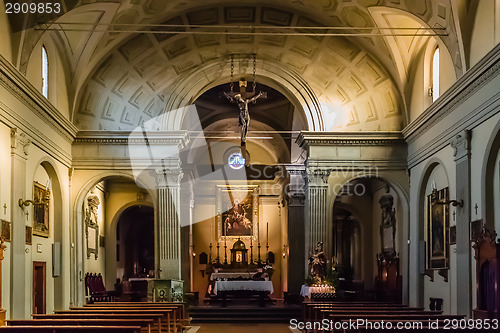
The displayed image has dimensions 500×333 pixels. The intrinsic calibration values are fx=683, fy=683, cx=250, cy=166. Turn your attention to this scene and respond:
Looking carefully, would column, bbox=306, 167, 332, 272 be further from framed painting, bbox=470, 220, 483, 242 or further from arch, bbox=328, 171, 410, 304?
framed painting, bbox=470, 220, 483, 242

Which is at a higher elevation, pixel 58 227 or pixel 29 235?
pixel 58 227

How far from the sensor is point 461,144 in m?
15.0

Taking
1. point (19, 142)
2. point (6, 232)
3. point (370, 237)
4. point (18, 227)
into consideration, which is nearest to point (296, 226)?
point (370, 237)

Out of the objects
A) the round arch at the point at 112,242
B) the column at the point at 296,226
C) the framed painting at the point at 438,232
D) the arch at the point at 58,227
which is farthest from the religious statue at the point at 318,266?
the round arch at the point at 112,242

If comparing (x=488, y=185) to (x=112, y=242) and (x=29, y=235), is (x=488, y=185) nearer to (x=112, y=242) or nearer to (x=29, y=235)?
(x=29, y=235)

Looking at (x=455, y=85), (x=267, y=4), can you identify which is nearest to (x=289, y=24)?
(x=267, y=4)

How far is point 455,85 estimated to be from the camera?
588 inches

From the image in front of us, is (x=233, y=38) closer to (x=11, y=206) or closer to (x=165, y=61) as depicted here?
(x=165, y=61)

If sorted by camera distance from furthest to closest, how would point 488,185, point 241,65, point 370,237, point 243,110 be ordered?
point 370,237, point 241,65, point 243,110, point 488,185

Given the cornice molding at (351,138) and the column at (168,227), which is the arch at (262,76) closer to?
the cornice molding at (351,138)

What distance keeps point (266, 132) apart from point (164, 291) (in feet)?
18.1

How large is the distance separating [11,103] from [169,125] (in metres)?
6.55

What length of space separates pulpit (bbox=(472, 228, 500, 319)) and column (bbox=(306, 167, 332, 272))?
7154mm

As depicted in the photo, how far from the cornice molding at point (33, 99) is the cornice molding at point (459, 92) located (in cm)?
929
